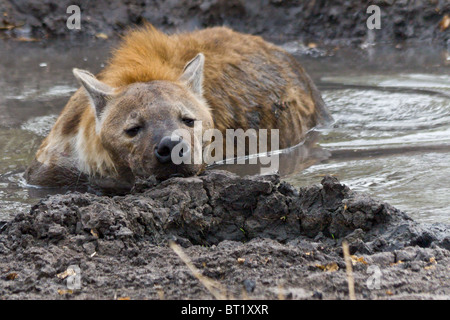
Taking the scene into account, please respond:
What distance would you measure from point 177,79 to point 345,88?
3.68 meters

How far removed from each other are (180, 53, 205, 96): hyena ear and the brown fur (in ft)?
0.24

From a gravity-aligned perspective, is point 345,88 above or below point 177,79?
below

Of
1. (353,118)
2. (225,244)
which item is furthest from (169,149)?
(353,118)

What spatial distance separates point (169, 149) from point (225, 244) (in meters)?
0.95

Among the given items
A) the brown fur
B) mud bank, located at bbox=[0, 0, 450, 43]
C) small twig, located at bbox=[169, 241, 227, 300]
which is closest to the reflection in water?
the brown fur

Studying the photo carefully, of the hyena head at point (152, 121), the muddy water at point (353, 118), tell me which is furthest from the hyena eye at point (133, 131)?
the muddy water at point (353, 118)

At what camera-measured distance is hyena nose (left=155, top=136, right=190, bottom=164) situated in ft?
13.3

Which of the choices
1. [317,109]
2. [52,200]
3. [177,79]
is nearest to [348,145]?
[317,109]

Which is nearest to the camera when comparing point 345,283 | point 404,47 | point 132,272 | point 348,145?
point 345,283

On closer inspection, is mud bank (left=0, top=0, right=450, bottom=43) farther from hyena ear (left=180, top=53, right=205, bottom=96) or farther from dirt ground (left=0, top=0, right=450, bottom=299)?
dirt ground (left=0, top=0, right=450, bottom=299)

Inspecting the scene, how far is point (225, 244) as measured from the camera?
3277mm

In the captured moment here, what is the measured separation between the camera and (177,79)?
5031 millimetres

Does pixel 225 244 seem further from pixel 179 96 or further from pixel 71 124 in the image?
pixel 71 124

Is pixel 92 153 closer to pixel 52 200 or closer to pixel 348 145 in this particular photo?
pixel 52 200
